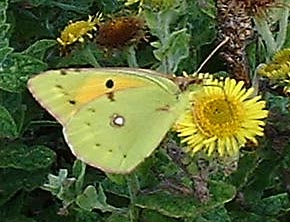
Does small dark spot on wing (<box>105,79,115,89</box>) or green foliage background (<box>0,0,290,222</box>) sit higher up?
small dark spot on wing (<box>105,79,115,89</box>)

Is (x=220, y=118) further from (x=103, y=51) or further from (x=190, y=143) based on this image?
(x=103, y=51)

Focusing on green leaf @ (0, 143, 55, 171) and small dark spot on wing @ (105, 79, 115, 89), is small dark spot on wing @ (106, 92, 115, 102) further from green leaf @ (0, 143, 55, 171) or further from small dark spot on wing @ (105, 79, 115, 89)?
green leaf @ (0, 143, 55, 171)

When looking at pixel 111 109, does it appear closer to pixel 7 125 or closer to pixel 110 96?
pixel 110 96

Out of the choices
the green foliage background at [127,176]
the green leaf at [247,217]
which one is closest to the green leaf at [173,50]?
the green foliage background at [127,176]

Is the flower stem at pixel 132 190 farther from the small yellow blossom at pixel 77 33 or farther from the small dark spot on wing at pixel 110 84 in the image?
the small yellow blossom at pixel 77 33

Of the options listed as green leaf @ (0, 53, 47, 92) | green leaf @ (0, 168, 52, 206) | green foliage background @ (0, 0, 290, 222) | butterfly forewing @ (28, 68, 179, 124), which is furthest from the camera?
green leaf @ (0, 168, 52, 206)

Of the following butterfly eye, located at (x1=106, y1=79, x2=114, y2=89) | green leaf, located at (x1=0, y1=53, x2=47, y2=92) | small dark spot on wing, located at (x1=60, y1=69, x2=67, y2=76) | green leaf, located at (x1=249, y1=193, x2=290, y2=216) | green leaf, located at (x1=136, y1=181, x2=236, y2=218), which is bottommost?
green leaf, located at (x1=249, y1=193, x2=290, y2=216)

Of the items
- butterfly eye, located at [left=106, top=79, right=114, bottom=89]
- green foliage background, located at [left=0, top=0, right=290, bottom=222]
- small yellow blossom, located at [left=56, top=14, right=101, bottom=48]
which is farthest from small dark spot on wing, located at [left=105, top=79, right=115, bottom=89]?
small yellow blossom, located at [left=56, top=14, right=101, bottom=48]
